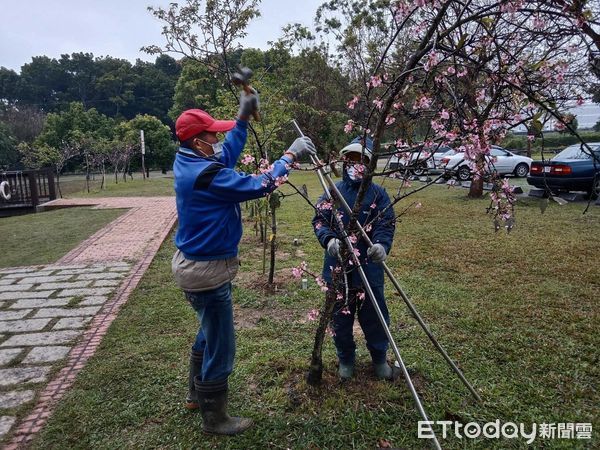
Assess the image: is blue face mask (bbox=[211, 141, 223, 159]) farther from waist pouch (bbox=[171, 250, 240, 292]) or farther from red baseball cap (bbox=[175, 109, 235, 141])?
waist pouch (bbox=[171, 250, 240, 292])

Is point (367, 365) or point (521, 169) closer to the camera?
point (367, 365)

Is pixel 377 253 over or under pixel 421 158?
under

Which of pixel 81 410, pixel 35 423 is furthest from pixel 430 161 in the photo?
pixel 35 423

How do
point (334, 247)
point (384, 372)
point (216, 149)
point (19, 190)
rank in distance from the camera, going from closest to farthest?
point (216, 149) → point (334, 247) → point (384, 372) → point (19, 190)

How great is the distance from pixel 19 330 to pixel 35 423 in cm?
185

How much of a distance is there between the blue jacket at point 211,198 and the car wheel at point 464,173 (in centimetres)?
97

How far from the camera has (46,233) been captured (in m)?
9.77

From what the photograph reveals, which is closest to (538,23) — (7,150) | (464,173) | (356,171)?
(464,173)

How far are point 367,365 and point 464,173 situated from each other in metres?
1.66

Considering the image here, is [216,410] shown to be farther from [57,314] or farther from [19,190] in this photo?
[19,190]

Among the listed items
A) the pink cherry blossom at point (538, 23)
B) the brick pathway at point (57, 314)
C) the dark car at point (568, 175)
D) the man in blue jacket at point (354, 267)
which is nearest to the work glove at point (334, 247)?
the man in blue jacket at point (354, 267)

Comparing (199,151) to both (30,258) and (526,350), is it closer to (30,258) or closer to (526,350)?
(526,350)

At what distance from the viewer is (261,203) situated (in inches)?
256

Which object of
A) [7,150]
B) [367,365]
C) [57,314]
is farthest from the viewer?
[7,150]
